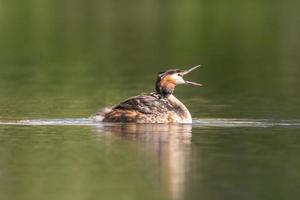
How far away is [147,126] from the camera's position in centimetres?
2372

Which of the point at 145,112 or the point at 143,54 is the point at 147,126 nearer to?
the point at 145,112

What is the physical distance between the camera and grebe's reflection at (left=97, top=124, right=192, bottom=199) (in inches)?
725

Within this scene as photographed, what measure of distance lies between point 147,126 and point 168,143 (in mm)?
2248

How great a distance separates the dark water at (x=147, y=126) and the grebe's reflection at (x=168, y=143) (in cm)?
2

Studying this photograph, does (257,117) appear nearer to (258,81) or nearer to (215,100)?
(215,100)

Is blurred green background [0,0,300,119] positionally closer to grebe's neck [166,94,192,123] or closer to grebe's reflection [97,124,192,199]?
grebe's neck [166,94,192,123]

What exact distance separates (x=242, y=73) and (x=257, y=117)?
12500 millimetres

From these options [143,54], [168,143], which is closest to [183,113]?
[168,143]

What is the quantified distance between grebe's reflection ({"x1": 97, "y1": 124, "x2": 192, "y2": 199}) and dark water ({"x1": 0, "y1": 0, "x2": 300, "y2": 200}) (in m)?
0.02

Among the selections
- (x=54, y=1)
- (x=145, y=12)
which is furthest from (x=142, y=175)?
(x=54, y=1)

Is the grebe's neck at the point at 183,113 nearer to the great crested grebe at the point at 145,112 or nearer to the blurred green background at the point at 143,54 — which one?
the great crested grebe at the point at 145,112

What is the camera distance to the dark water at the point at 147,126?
721 inches

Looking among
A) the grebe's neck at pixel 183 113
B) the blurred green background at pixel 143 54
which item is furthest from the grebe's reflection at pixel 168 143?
the blurred green background at pixel 143 54

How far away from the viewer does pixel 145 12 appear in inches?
2704
